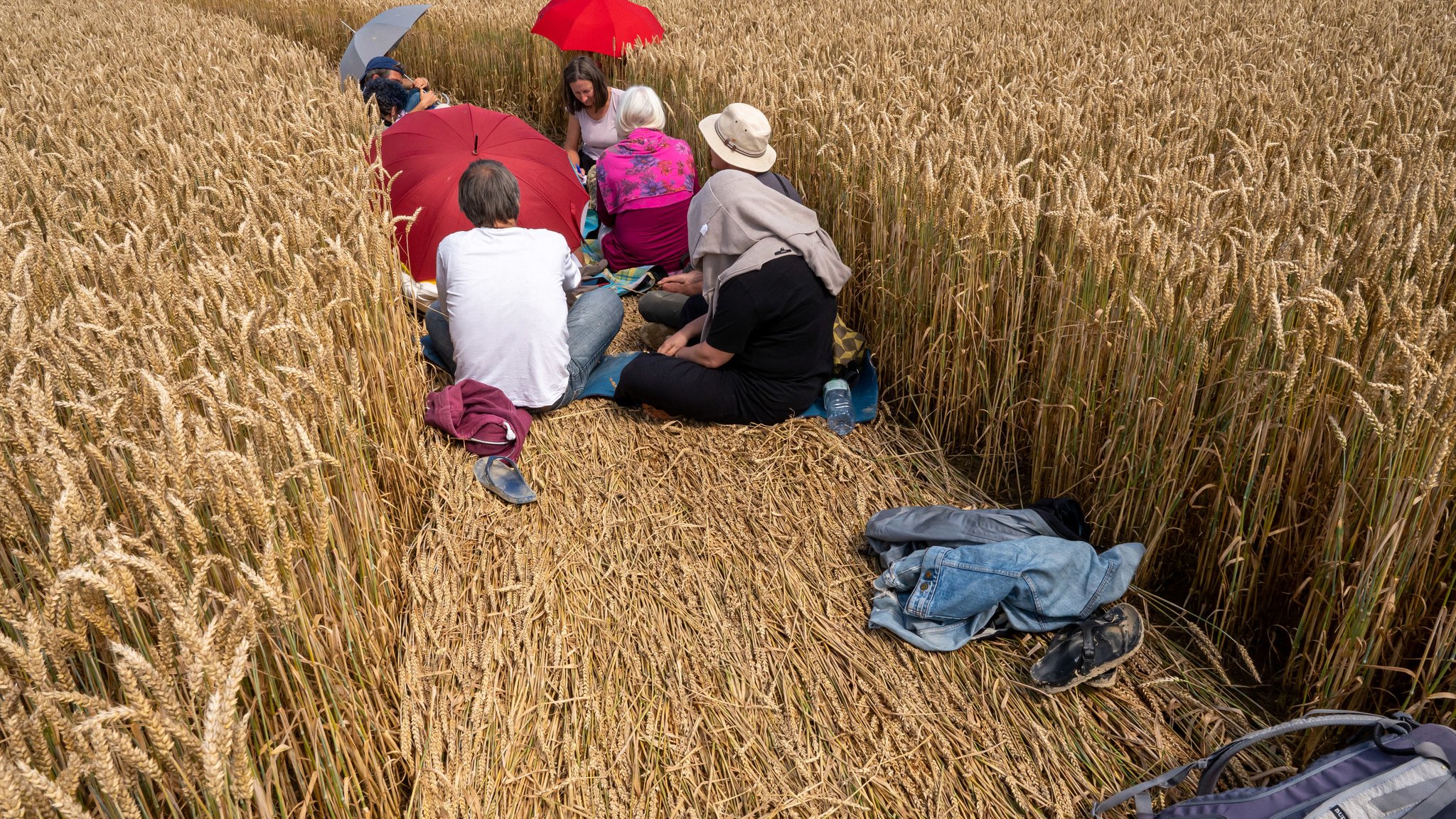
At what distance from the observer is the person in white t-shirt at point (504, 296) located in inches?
115

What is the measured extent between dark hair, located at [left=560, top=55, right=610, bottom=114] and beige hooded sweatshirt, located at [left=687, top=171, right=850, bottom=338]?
274 cm

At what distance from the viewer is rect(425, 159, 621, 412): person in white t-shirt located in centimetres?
293

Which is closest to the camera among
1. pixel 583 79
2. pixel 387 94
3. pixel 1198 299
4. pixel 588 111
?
pixel 1198 299

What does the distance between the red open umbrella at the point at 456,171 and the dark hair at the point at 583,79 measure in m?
1.25

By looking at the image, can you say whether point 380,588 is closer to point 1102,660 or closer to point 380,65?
point 1102,660

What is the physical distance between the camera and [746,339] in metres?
2.91

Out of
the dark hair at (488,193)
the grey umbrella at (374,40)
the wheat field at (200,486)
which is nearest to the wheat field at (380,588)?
the wheat field at (200,486)

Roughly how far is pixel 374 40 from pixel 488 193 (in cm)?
409

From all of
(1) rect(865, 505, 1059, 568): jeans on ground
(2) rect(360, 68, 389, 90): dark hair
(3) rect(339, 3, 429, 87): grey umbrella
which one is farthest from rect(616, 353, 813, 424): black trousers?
(3) rect(339, 3, 429, 87): grey umbrella

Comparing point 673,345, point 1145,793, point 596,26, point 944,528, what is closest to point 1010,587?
point 944,528

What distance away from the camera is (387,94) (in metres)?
5.79

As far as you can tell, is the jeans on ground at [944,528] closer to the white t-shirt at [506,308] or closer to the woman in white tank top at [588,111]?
the white t-shirt at [506,308]

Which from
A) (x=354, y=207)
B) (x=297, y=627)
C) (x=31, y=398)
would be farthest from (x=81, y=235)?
(x=297, y=627)

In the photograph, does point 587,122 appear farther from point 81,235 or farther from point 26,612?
point 26,612
